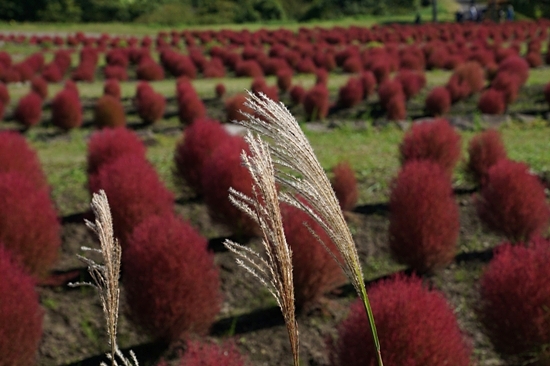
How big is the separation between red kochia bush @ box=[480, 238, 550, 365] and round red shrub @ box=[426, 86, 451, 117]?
968cm

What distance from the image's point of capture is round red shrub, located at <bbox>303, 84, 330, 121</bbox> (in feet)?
45.2

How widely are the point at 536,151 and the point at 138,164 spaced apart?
20.8ft

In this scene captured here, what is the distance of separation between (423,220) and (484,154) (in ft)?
7.79

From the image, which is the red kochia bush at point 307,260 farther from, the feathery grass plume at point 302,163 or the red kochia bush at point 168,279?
the feathery grass plume at point 302,163

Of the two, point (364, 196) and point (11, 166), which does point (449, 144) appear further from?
point (11, 166)

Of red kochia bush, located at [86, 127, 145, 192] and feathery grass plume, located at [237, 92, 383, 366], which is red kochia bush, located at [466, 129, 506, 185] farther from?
feathery grass plume, located at [237, 92, 383, 366]

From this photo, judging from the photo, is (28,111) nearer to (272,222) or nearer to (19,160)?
(19,160)

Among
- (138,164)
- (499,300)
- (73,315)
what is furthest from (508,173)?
(73,315)

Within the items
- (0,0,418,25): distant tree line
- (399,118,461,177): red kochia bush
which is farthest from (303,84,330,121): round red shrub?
(0,0,418,25): distant tree line

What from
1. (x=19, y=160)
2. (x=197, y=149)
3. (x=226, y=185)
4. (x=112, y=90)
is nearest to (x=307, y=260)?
(x=226, y=185)

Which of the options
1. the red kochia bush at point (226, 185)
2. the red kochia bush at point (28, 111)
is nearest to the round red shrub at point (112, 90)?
the red kochia bush at point (28, 111)

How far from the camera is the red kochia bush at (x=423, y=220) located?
227 inches

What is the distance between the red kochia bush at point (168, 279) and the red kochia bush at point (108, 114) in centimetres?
842

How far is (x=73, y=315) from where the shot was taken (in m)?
5.34
